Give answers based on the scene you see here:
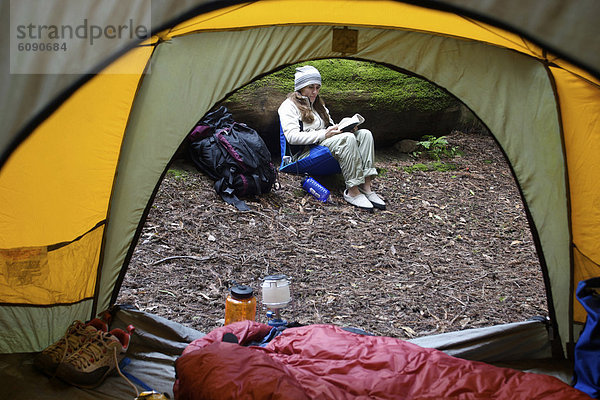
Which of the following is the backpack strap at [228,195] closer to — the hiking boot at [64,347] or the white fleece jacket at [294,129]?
the white fleece jacket at [294,129]

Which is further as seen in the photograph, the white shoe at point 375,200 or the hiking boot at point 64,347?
the white shoe at point 375,200

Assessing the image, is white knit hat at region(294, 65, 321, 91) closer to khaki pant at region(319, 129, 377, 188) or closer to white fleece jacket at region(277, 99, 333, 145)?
white fleece jacket at region(277, 99, 333, 145)

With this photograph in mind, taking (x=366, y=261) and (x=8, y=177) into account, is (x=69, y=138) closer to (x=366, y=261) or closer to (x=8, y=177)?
(x=8, y=177)

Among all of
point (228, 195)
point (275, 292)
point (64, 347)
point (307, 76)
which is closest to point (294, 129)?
point (307, 76)

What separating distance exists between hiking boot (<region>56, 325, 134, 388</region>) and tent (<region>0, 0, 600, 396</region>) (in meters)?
0.32

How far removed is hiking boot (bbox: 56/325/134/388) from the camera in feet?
8.39

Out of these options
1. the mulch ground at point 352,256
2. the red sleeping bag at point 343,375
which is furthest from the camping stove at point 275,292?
the red sleeping bag at point 343,375

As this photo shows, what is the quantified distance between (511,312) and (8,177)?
10.4ft

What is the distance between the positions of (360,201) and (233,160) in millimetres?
1356

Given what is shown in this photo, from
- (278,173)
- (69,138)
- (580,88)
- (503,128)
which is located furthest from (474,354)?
(278,173)

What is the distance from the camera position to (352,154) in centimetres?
564

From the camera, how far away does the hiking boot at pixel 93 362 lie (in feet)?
8.39

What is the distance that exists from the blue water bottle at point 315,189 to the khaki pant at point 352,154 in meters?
0.26

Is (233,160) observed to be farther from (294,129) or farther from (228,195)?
(294,129)
